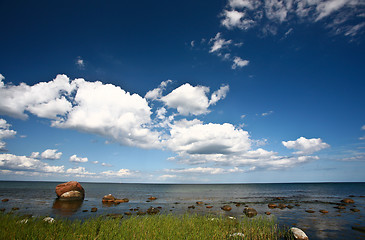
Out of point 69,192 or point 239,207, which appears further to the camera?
point 69,192

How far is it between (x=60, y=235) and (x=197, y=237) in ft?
28.3

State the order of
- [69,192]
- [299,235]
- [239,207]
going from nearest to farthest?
[299,235] < [239,207] < [69,192]

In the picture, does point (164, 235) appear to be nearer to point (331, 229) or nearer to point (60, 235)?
point (60, 235)

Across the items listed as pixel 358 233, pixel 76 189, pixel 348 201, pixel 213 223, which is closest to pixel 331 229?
pixel 358 233

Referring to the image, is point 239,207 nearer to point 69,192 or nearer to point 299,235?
point 299,235

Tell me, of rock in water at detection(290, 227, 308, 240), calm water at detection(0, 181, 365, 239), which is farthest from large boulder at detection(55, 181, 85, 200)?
rock in water at detection(290, 227, 308, 240)

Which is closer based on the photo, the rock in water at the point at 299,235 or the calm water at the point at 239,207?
the rock in water at the point at 299,235

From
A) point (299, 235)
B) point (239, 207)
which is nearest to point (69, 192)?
point (239, 207)

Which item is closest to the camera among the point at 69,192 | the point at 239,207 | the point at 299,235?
the point at 299,235

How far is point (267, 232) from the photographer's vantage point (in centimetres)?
1576

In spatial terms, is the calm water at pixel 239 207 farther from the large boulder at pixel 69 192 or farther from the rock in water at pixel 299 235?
the rock in water at pixel 299 235

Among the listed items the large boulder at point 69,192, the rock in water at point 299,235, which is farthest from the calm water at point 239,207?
the rock in water at point 299,235

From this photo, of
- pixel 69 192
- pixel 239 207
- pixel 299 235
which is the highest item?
pixel 299 235

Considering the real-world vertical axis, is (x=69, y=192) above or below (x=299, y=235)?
below
